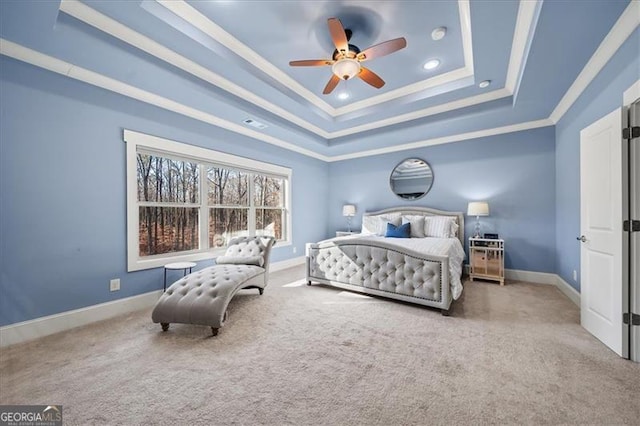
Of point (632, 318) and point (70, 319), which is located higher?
point (632, 318)

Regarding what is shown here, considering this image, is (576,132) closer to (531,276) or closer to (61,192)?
(531,276)

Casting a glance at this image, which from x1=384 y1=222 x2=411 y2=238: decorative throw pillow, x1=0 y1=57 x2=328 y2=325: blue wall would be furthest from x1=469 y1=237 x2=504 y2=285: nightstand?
x1=0 y1=57 x2=328 y2=325: blue wall

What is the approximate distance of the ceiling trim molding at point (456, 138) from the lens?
13.5ft

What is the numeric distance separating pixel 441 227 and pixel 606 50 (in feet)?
9.66

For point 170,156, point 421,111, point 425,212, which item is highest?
point 421,111

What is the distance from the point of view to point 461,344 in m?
2.19

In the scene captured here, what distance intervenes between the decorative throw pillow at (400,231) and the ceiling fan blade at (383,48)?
3.06m

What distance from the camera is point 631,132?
1.96 meters

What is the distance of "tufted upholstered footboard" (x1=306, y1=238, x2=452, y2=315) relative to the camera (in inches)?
112

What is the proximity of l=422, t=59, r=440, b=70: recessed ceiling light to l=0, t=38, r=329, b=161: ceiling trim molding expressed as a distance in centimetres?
288

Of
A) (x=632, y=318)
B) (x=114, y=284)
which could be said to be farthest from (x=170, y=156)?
(x=632, y=318)

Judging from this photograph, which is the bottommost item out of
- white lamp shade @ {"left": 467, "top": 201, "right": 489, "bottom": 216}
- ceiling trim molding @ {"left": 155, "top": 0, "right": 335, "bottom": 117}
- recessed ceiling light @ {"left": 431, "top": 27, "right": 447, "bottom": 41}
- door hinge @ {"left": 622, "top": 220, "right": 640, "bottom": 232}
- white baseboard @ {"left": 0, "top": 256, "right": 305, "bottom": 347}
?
white baseboard @ {"left": 0, "top": 256, "right": 305, "bottom": 347}

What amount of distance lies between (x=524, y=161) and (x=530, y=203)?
0.73 m

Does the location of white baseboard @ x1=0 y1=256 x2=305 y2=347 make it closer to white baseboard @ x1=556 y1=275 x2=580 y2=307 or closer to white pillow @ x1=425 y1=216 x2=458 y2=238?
white pillow @ x1=425 y1=216 x2=458 y2=238
